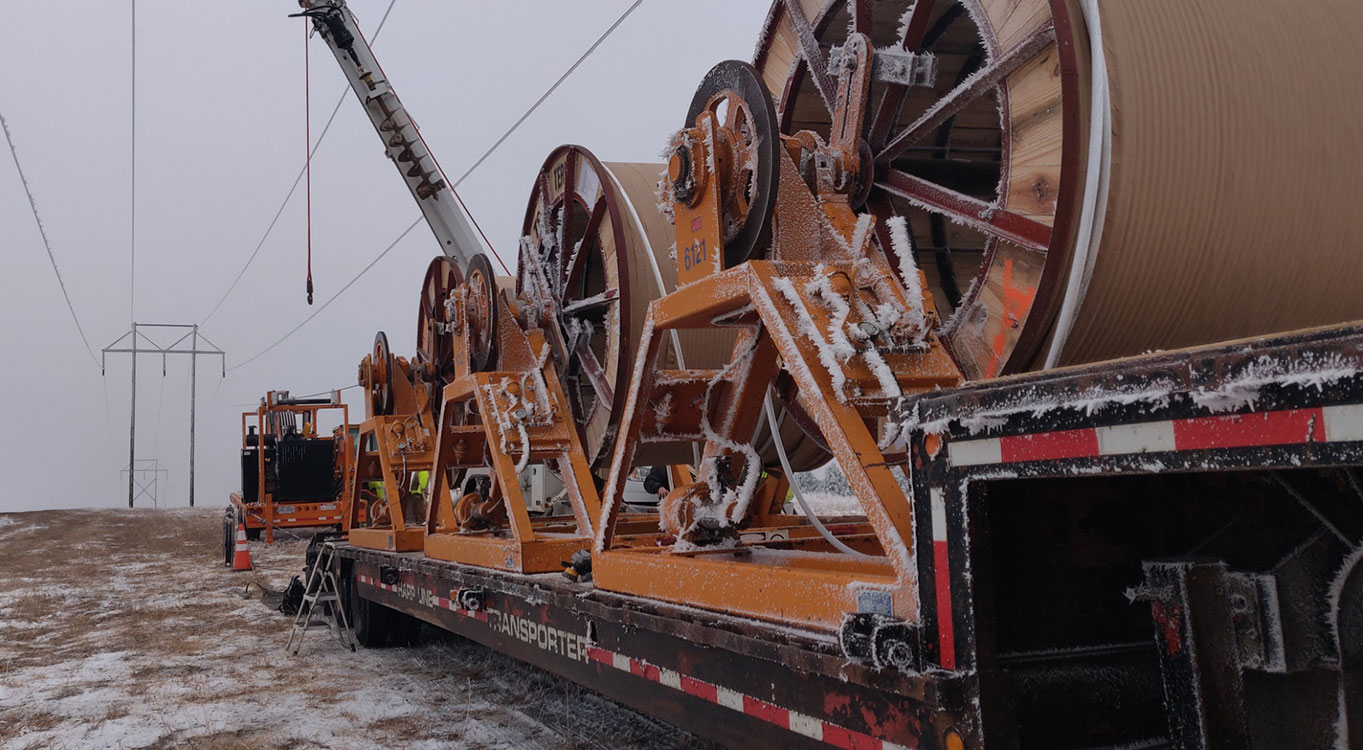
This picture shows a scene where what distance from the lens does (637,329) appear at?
225 inches

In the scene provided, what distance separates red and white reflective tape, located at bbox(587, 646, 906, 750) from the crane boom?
376 inches

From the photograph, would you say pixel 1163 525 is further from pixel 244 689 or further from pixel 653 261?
pixel 244 689

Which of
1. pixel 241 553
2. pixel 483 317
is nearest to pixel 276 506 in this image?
pixel 241 553

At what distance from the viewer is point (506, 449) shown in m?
5.90

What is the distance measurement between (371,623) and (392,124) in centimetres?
698

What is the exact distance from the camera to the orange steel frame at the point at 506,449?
5.46 meters

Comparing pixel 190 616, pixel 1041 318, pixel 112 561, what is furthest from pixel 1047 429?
pixel 112 561

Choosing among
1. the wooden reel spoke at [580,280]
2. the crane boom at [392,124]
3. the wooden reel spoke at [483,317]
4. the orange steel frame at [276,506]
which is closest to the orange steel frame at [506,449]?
the wooden reel spoke at [483,317]

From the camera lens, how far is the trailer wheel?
27.0 feet

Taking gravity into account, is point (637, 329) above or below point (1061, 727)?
above

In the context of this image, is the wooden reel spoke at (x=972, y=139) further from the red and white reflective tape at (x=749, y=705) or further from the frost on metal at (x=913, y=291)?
the red and white reflective tape at (x=749, y=705)

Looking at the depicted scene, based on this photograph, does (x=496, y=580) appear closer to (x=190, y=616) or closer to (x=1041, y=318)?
(x=1041, y=318)

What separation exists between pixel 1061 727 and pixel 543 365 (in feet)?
14.4

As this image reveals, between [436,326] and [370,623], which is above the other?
[436,326]
